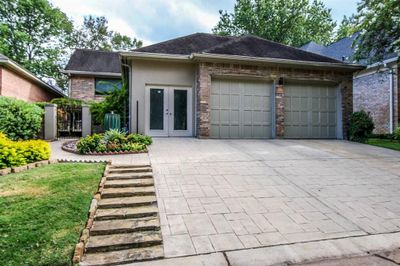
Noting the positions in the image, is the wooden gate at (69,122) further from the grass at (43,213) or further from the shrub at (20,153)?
the grass at (43,213)

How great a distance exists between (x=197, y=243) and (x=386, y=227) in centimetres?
253

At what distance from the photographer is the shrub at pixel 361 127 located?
10266 mm

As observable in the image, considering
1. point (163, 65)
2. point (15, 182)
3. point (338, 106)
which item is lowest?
point (15, 182)

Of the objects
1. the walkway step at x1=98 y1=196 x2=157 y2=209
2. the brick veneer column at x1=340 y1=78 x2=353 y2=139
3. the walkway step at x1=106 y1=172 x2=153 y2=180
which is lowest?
the walkway step at x1=98 y1=196 x2=157 y2=209

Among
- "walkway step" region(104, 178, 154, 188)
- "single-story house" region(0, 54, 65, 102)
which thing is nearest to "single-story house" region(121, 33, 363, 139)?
"single-story house" region(0, 54, 65, 102)

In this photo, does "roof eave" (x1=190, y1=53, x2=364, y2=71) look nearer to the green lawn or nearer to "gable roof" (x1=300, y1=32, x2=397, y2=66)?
the green lawn

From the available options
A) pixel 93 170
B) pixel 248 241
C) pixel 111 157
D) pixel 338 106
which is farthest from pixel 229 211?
pixel 338 106

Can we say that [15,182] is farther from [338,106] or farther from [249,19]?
[249,19]

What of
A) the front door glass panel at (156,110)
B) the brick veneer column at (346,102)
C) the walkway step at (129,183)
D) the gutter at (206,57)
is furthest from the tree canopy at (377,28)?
the walkway step at (129,183)

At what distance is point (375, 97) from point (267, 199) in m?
13.0

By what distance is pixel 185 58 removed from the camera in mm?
10125

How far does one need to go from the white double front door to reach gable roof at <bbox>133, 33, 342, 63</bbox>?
64.0 inches

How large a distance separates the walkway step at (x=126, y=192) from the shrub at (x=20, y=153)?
2391 mm

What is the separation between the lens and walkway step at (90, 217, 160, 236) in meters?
3.05
